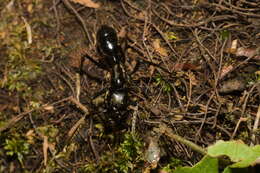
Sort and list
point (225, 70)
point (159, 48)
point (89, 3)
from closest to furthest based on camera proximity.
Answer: point (225, 70) < point (159, 48) < point (89, 3)

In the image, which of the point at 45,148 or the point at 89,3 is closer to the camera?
the point at 45,148

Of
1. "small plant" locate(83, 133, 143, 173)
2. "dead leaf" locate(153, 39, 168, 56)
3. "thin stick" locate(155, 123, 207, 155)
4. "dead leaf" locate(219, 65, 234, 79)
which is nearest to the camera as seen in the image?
"thin stick" locate(155, 123, 207, 155)

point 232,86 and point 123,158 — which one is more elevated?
point 232,86

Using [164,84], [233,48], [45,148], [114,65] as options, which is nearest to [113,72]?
[114,65]

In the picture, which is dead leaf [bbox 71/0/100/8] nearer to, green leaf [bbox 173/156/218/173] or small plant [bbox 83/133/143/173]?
small plant [bbox 83/133/143/173]

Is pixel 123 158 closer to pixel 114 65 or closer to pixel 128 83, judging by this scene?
pixel 128 83

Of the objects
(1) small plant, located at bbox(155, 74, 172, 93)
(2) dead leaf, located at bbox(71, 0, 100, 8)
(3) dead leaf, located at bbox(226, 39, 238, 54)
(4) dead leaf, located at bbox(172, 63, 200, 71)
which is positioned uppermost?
(2) dead leaf, located at bbox(71, 0, 100, 8)

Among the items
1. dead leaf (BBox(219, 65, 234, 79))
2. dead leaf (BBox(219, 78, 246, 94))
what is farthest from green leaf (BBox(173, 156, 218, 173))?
dead leaf (BBox(219, 65, 234, 79))
